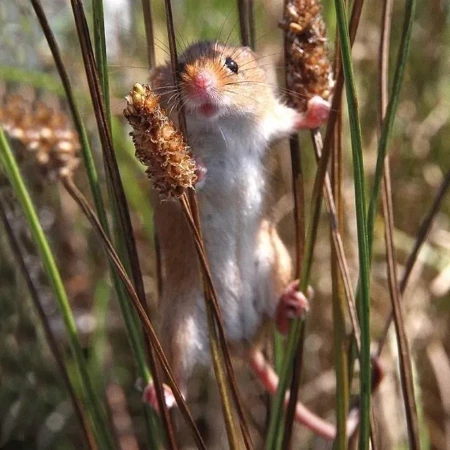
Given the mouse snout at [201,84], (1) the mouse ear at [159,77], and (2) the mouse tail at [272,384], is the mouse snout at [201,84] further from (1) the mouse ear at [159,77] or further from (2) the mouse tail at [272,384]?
(2) the mouse tail at [272,384]

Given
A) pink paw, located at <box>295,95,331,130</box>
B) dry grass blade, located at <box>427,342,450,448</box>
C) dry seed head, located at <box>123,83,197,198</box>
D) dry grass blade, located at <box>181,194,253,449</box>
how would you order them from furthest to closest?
dry grass blade, located at <box>427,342,450,448</box>
pink paw, located at <box>295,95,331,130</box>
dry grass blade, located at <box>181,194,253,449</box>
dry seed head, located at <box>123,83,197,198</box>

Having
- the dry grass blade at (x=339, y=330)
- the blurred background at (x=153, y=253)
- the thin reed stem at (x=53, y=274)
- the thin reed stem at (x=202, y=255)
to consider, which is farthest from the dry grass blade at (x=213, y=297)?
the blurred background at (x=153, y=253)

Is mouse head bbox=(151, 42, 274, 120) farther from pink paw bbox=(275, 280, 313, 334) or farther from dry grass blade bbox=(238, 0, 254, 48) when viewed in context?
pink paw bbox=(275, 280, 313, 334)

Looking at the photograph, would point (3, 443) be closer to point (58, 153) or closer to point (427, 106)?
point (58, 153)

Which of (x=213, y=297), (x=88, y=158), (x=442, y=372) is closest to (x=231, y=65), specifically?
(x=88, y=158)

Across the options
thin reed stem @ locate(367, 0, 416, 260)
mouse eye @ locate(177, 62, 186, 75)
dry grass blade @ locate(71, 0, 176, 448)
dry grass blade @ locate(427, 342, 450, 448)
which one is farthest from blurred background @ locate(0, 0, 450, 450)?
thin reed stem @ locate(367, 0, 416, 260)

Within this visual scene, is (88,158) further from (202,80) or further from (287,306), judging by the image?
(287,306)

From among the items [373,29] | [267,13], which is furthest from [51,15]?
[373,29]
